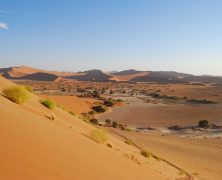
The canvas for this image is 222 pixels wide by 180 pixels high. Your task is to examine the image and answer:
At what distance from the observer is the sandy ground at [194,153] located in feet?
53.8

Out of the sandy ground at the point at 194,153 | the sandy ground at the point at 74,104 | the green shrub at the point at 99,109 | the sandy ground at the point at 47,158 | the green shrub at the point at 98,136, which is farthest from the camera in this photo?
the green shrub at the point at 99,109

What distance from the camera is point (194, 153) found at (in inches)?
818

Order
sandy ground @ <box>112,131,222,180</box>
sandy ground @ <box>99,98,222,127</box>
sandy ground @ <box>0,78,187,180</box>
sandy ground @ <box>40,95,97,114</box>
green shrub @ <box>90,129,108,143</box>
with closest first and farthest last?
sandy ground @ <box>0,78,187,180</box> → green shrub @ <box>90,129,108,143</box> → sandy ground @ <box>112,131,222,180</box> → sandy ground @ <box>99,98,222,127</box> → sandy ground @ <box>40,95,97,114</box>

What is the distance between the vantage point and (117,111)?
4541 centimetres

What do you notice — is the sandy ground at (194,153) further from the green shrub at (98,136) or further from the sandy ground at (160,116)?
the sandy ground at (160,116)

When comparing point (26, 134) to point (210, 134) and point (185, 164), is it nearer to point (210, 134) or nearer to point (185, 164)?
point (185, 164)

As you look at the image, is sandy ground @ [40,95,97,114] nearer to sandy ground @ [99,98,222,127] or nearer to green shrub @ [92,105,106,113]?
green shrub @ [92,105,106,113]

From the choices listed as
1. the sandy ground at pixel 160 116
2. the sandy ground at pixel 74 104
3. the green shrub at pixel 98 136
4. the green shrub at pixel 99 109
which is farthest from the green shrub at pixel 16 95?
the green shrub at pixel 99 109

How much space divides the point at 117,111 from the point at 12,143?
3920cm

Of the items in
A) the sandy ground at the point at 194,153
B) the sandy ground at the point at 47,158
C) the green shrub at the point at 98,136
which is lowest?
the sandy ground at the point at 194,153

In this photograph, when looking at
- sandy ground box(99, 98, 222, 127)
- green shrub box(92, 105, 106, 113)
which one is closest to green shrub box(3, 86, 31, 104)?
sandy ground box(99, 98, 222, 127)

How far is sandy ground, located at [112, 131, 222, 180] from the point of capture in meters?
16.4

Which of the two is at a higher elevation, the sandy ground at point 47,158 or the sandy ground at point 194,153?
the sandy ground at point 47,158

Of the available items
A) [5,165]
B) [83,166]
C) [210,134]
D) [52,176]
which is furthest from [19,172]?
[210,134]
